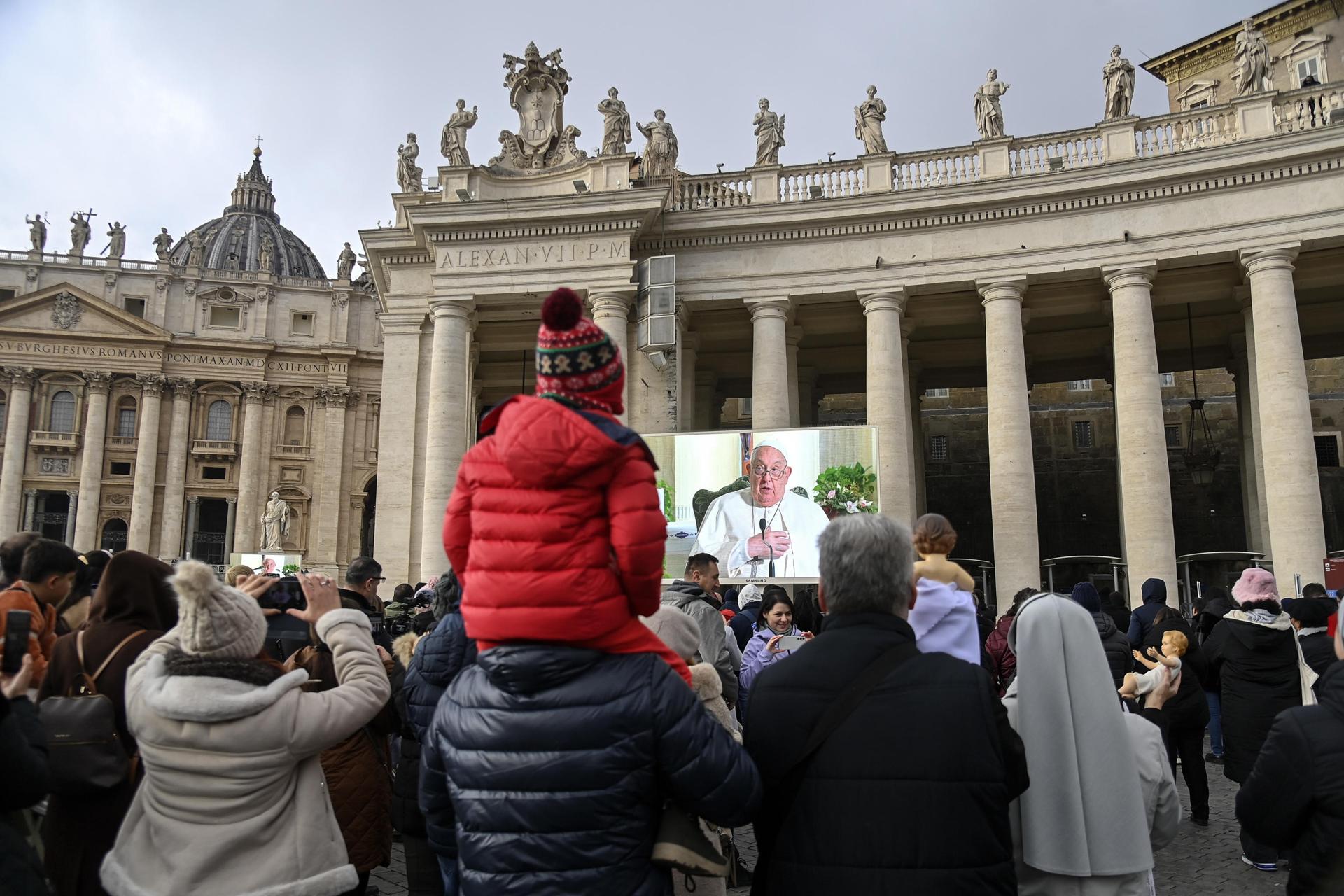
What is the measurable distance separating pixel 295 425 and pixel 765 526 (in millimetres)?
50248

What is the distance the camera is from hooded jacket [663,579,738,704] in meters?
5.87

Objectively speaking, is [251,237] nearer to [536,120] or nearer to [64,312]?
[64,312]

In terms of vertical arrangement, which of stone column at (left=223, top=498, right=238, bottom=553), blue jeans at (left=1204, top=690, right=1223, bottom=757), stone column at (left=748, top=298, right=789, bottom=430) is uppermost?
stone column at (left=748, top=298, right=789, bottom=430)

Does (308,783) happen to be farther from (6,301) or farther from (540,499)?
(6,301)

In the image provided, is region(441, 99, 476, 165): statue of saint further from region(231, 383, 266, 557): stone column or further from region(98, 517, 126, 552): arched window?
region(98, 517, 126, 552): arched window

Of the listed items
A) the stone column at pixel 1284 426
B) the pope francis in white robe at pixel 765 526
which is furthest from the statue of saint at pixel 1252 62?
the pope francis in white robe at pixel 765 526

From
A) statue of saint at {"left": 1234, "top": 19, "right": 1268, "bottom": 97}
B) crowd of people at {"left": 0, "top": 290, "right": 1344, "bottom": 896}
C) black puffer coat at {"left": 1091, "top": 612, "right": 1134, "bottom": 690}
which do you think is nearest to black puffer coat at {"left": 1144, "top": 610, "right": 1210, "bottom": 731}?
black puffer coat at {"left": 1091, "top": 612, "right": 1134, "bottom": 690}

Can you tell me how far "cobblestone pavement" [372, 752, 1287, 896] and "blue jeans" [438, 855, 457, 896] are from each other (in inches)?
118

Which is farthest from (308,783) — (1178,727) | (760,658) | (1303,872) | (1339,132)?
(1339,132)

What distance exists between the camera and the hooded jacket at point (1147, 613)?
990 cm

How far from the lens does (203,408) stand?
194ft

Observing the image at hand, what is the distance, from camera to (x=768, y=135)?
2227 cm

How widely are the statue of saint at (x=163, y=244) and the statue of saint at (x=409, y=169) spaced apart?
152 ft

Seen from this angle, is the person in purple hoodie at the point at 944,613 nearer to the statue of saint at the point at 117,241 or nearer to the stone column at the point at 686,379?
the stone column at the point at 686,379
